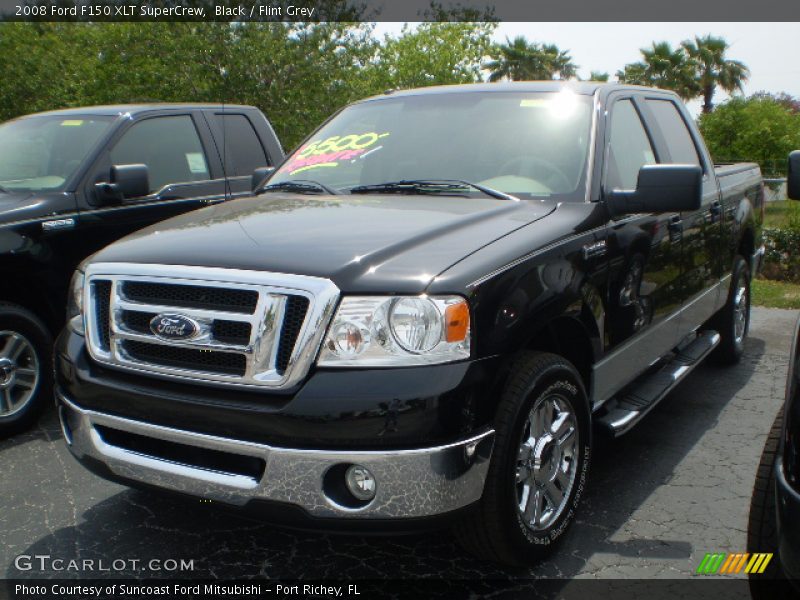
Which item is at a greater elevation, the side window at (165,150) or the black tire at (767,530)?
the side window at (165,150)

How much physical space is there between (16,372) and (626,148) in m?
3.62

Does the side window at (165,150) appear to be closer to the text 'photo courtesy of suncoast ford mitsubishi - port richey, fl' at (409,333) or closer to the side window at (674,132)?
the text 'photo courtesy of suncoast ford mitsubishi - port richey, fl' at (409,333)

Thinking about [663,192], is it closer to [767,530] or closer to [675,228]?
[675,228]

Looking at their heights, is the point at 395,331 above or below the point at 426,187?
below

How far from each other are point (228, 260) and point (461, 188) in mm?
1305

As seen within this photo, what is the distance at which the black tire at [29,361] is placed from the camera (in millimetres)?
4664

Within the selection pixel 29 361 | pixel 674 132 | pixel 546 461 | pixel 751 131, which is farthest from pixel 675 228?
pixel 751 131

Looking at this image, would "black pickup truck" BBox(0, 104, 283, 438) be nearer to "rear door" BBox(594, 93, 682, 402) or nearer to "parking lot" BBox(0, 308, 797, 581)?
"parking lot" BBox(0, 308, 797, 581)

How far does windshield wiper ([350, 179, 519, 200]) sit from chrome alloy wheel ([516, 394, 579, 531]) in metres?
1.01

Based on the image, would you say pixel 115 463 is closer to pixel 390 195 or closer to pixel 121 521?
pixel 121 521

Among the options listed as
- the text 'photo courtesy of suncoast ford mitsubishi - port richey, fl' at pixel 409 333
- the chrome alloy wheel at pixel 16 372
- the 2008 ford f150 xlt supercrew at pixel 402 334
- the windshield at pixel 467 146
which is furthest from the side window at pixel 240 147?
the 2008 ford f150 xlt supercrew at pixel 402 334

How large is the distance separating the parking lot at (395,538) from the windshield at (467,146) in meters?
1.46

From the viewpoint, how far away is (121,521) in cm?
363

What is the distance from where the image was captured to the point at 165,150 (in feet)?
19.4
